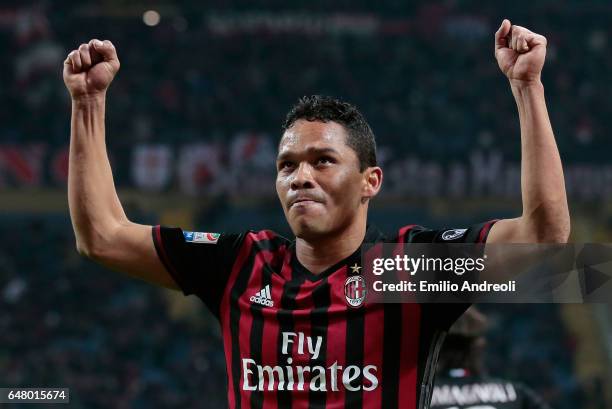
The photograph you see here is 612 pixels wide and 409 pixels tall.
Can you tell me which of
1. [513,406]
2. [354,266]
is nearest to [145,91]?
[513,406]

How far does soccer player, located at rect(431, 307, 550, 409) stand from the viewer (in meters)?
4.53

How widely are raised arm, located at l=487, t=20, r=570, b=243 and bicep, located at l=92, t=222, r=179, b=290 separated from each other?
1094 millimetres

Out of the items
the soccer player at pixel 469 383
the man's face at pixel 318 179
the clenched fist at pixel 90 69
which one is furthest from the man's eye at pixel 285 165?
the soccer player at pixel 469 383

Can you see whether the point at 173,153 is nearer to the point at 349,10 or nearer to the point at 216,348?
the point at 216,348

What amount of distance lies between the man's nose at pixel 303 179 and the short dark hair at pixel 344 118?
0.19m

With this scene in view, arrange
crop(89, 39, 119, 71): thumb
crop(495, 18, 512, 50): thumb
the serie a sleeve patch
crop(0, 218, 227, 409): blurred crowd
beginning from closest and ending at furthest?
crop(495, 18, 512, 50): thumb, crop(89, 39, 119, 71): thumb, the serie a sleeve patch, crop(0, 218, 227, 409): blurred crowd

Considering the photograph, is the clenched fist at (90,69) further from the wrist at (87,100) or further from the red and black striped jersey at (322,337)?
the red and black striped jersey at (322,337)

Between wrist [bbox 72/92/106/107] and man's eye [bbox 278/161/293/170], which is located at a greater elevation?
wrist [bbox 72/92/106/107]

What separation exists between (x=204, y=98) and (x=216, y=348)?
17.8ft

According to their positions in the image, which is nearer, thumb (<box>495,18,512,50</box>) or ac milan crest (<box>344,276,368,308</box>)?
thumb (<box>495,18,512,50</box>)

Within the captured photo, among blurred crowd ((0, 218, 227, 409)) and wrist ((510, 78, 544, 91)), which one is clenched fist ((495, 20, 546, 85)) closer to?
wrist ((510, 78, 544, 91))

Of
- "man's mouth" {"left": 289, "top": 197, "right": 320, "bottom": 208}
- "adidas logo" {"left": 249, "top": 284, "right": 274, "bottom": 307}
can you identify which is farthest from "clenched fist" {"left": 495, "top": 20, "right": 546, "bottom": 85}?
"adidas logo" {"left": 249, "top": 284, "right": 274, "bottom": 307}

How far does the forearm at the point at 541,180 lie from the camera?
241 centimetres

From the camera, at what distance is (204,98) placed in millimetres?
16609
